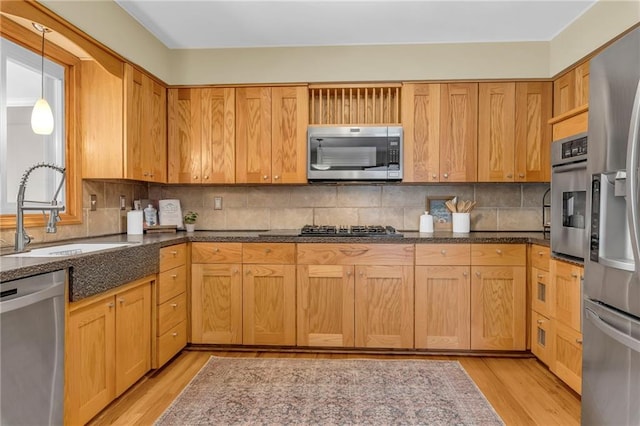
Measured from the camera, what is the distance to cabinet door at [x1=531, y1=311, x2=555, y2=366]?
265 cm

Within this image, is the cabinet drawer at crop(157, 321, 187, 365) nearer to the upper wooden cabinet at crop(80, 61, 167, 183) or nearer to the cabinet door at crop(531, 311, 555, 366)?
the upper wooden cabinet at crop(80, 61, 167, 183)

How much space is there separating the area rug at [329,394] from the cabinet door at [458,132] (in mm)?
1493

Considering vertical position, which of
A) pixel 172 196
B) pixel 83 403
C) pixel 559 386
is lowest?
pixel 559 386

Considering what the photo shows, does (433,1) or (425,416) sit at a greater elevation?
(433,1)

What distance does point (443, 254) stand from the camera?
2979 mm

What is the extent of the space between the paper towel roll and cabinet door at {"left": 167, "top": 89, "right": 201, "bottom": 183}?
46 centimetres

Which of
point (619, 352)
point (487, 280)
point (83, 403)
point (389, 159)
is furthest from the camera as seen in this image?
point (389, 159)

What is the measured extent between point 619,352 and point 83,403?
2.34 meters

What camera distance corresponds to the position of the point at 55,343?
173 cm

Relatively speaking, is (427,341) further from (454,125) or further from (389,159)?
(454,125)

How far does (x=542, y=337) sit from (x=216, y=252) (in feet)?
7.99

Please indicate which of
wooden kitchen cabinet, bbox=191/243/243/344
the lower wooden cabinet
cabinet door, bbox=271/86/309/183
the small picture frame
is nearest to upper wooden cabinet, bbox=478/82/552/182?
the small picture frame

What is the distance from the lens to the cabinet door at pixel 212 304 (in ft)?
10.2

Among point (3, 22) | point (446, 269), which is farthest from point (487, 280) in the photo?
point (3, 22)
